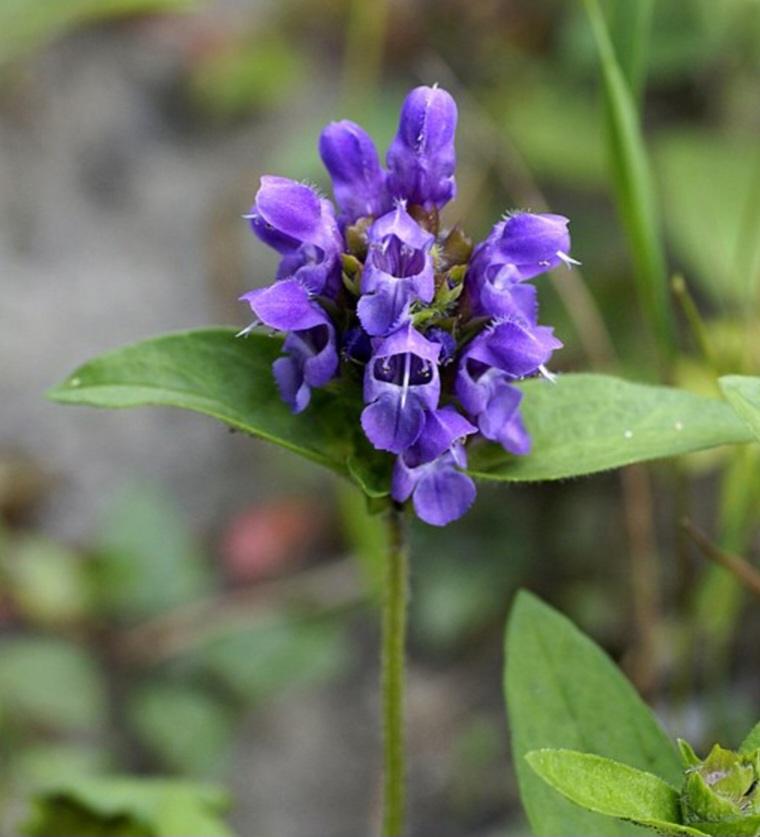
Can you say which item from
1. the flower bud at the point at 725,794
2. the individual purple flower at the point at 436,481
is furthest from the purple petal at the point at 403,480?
the flower bud at the point at 725,794

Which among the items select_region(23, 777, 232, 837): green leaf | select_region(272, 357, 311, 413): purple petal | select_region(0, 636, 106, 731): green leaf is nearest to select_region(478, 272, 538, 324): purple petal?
select_region(272, 357, 311, 413): purple petal

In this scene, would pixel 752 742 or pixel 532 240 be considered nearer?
pixel 752 742

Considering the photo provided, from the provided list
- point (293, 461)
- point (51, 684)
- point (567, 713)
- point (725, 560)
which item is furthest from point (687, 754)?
point (293, 461)

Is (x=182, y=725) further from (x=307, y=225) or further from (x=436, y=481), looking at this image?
(x=307, y=225)

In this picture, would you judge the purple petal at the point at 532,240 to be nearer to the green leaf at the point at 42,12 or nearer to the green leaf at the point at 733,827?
the green leaf at the point at 733,827

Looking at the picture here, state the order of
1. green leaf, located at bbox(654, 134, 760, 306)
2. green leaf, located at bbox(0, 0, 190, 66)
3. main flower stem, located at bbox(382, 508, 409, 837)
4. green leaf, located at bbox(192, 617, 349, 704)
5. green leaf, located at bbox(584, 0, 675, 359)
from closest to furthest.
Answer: main flower stem, located at bbox(382, 508, 409, 837)
green leaf, located at bbox(584, 0, 675, 359)
green leaf, located at bbox(192, 617, 349, 704)
green leaf, located at bbox(0, 0, 190, 66)
green leaf, located at bbox(654, 134, 760, 306)

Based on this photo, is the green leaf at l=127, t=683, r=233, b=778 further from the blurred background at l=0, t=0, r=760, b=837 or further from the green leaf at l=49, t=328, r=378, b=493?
the green leaf at l=49, t=328, r=378, b=493
